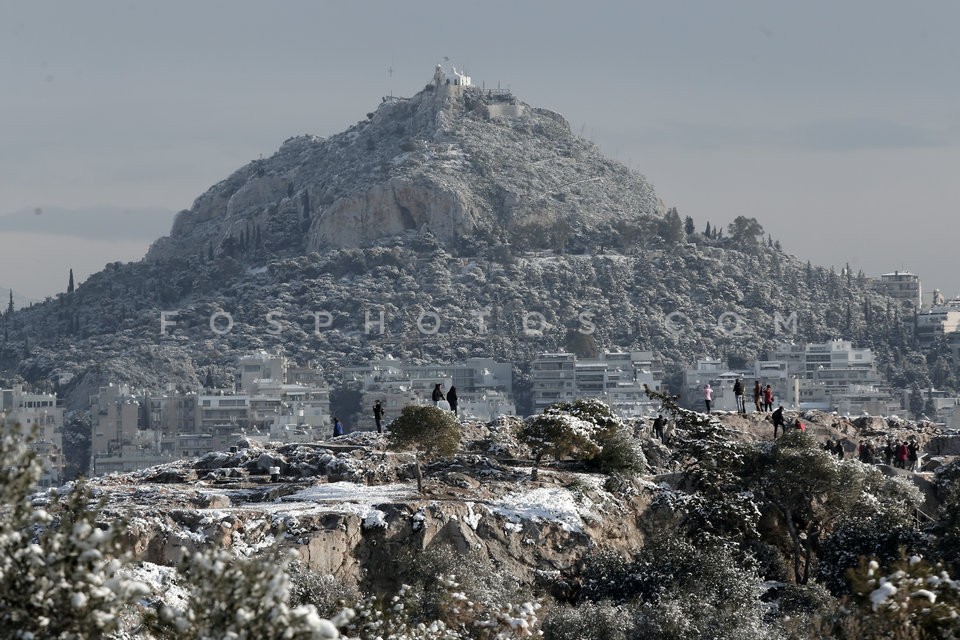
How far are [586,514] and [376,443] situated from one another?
685 centimetres

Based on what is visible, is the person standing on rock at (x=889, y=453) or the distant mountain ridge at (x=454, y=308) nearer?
the person standing on rock at (x=889, y=453)

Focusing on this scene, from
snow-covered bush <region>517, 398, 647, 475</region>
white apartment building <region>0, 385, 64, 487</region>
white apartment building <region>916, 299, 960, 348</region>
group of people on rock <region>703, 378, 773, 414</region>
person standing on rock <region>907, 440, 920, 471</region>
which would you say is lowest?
white apartment building <region>0, 385, 64, 487</region>

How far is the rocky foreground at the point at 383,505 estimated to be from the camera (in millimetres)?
24422

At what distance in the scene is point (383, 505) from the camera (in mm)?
26219

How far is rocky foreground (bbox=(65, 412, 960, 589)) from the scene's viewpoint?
24.4m

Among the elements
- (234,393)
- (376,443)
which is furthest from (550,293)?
(376,443)

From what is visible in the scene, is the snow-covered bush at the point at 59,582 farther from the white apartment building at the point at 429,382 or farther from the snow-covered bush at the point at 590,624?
the white apartment building at the point at 429,382

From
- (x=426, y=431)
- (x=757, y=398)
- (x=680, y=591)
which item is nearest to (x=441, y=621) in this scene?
(x=680, y=591)

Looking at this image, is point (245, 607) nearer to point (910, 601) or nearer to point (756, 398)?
point (910, 601)

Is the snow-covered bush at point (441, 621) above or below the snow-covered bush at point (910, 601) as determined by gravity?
below

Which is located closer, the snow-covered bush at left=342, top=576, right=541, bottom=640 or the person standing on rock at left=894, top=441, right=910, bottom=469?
the snow-covered bush at left=342, top=576, right=541, bottom=640

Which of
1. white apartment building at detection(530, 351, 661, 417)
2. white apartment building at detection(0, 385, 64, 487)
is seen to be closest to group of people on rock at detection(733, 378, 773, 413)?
white apartment building at detection(0, 385, 64, 487)

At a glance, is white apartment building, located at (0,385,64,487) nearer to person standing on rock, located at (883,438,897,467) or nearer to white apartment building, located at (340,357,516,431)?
white apartment building, located at (340,357,516,431)

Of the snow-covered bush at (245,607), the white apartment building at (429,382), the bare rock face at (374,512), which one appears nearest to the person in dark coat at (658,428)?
the bare rock face at (374,512)
